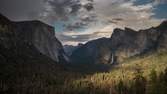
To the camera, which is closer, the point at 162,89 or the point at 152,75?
the point at 162,89

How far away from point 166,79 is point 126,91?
100671 millimetres

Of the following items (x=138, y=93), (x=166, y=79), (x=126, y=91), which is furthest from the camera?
(x=126, y=91)

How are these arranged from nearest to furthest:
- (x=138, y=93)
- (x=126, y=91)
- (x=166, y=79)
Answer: (x=166, y=79)
(x=138, y=93)
(x=126, y=91)

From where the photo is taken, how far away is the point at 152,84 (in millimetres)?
66125

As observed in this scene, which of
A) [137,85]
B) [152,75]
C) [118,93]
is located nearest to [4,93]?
[118,93]

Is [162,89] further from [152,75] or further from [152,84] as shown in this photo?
[152,75]

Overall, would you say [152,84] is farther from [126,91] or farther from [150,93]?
[126,91]

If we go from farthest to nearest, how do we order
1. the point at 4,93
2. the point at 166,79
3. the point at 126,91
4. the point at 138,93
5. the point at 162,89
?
the point at 4,93 → the point at 126,91 → the point at 138,93 → the point at 166,79 → the point at 162,89

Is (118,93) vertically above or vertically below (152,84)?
below

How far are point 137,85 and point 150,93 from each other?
60152mm

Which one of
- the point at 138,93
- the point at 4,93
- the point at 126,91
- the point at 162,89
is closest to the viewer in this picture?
the point at 162,89

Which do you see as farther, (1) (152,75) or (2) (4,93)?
(2) (4,93)

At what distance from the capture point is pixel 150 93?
66.0 metres

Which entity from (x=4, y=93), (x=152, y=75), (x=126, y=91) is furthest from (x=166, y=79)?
(x=4, y=93)
